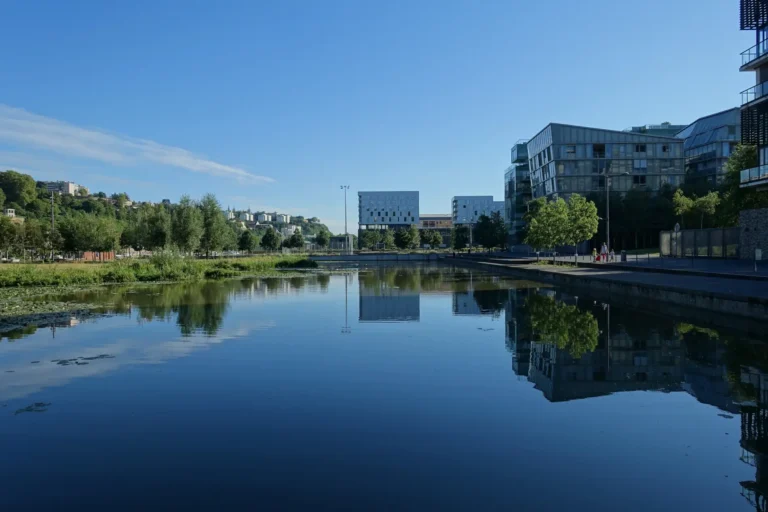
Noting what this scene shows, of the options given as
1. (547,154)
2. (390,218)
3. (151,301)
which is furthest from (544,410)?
(390,218)

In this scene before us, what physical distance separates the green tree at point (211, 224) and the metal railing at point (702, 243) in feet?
149

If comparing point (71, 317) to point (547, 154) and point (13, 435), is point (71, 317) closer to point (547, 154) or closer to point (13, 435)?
point (13, 435)

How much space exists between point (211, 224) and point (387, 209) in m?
89.9

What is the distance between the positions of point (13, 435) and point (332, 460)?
4.45 m

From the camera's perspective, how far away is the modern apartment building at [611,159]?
7375 cm

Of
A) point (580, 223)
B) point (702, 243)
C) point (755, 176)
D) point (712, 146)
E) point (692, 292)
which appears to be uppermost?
point (712, 146)

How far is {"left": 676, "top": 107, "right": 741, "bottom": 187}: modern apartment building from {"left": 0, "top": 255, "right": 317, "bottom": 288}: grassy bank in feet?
204

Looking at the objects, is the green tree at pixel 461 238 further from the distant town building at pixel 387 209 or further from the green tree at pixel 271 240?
the distant town building at pixel 387 209

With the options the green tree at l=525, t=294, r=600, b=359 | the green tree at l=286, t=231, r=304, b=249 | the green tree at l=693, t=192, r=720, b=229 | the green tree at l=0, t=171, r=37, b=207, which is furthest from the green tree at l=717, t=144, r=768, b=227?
the green tree at l=0, t=171, r=37, b=207

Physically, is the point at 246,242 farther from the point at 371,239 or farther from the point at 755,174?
the point at 755,174

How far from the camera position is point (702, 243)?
138ft

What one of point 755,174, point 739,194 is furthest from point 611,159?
point 755,174

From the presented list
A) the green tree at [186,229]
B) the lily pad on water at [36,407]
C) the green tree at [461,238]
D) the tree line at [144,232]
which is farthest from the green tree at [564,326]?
the green tree at [461,238]

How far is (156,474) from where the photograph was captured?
601 centimetres
